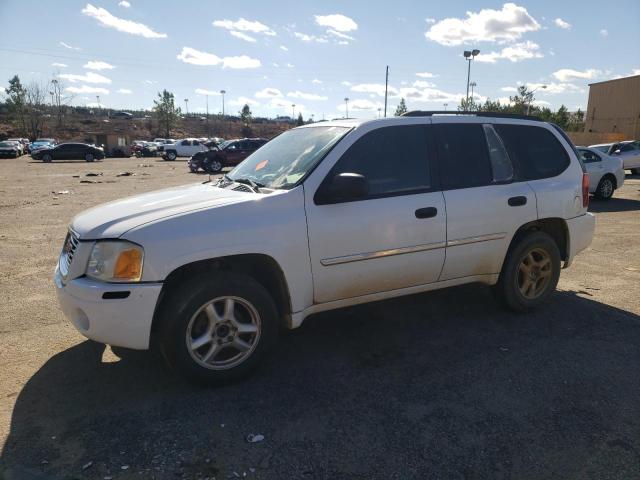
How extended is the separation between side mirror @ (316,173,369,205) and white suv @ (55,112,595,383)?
0.04 ft

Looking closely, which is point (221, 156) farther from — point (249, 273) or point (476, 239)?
point (249, 273)

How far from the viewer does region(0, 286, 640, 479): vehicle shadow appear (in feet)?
8.48

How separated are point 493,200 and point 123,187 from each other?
1548 cm

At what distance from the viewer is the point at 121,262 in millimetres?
3047

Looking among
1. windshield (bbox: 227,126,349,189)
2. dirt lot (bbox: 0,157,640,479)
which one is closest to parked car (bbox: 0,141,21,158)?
dirt lot (bbox: 0,157,640,479)

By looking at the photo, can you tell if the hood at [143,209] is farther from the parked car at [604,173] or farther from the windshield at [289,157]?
the parked car at [604,173]

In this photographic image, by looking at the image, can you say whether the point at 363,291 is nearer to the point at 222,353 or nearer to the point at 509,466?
the point at 222,353

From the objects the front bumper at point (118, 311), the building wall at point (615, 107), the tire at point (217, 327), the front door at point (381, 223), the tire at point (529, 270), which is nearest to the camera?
the front bumper at point (118, 311)

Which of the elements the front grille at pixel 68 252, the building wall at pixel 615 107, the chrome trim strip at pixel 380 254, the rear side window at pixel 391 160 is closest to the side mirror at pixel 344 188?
the rear side window at pixel 391 160

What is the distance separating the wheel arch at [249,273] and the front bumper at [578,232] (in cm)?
306

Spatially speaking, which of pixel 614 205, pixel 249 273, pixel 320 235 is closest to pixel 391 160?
pixel 320 235

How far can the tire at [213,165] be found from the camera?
85.4 ft

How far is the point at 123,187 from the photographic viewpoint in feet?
56.4

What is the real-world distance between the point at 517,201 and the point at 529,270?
0.77 meters
